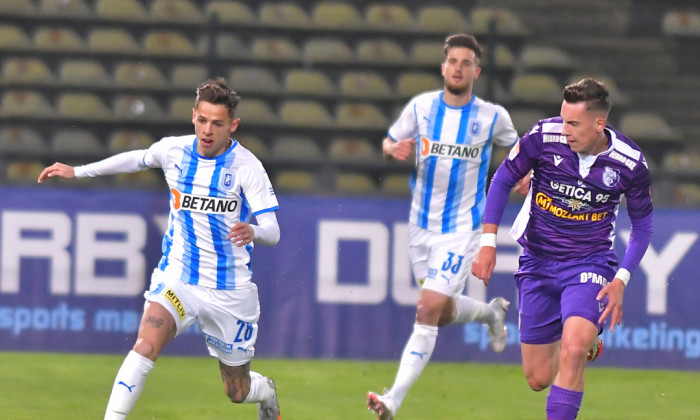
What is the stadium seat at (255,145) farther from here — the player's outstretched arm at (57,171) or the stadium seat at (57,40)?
the player's outstretched arm at (57,171)

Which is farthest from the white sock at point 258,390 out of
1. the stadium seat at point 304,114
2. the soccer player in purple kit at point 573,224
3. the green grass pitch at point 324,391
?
the stadium seat at point 304,114

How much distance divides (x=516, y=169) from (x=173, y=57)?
6.96 meters

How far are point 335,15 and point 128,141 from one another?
2.80 meters

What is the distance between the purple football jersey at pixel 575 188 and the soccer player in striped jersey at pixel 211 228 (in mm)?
1318

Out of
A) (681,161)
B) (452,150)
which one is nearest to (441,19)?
(681,161)

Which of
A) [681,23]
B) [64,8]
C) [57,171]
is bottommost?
[57,171]

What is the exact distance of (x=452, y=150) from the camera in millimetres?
7309

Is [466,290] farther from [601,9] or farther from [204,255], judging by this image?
[601,9]

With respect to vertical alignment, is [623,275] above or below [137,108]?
above

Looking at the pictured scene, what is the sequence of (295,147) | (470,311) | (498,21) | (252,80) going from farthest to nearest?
(498,21), (252,80), (295,147), (470,311)

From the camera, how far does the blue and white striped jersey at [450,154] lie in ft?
24.0

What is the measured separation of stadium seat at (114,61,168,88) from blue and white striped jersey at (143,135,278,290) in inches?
243

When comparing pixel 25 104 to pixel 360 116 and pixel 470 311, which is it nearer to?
pixel 360 116

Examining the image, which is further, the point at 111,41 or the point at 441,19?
the point at 441,19
